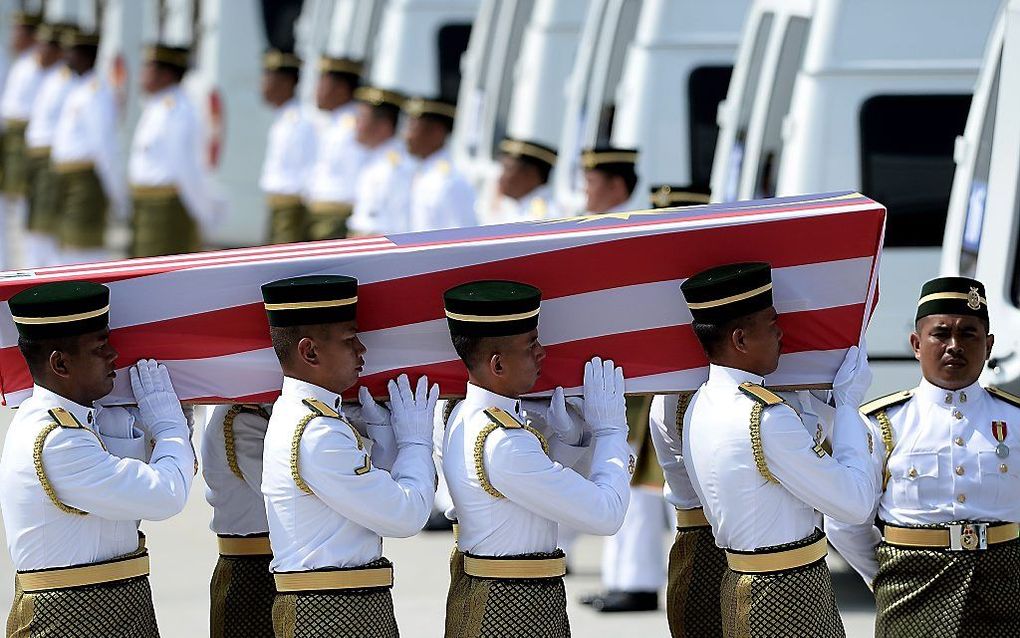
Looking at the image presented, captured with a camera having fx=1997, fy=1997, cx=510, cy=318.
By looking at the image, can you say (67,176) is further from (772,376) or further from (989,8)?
(772,376)

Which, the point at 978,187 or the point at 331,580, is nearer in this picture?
the point at 331,580

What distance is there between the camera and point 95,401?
4.84m

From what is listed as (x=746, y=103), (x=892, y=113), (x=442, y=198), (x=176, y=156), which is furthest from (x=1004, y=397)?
(x=176, y=156)

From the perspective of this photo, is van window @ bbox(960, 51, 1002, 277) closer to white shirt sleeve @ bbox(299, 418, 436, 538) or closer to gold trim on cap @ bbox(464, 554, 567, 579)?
gold trim on cap @ bbox(464, 554, 567, 579)

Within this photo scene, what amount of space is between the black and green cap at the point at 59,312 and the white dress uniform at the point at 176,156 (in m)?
7.42

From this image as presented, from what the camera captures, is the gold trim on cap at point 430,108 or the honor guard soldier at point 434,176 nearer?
the honor guard soldier at point 434,176

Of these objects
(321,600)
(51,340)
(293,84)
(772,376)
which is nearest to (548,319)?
(772,376)

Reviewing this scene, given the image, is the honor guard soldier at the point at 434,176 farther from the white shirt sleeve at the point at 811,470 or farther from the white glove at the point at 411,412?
the white shirt sleeve at the point at 811,470

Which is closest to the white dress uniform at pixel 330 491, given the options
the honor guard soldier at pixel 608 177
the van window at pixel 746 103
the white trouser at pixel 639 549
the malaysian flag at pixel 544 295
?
the malaysian flag at pixel 544 295

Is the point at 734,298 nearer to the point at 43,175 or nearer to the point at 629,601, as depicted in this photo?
the point at 629,601

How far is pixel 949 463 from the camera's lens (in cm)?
516

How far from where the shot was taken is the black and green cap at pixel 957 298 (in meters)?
5.13

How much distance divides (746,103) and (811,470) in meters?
3.36

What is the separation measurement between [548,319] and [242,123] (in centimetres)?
1010
